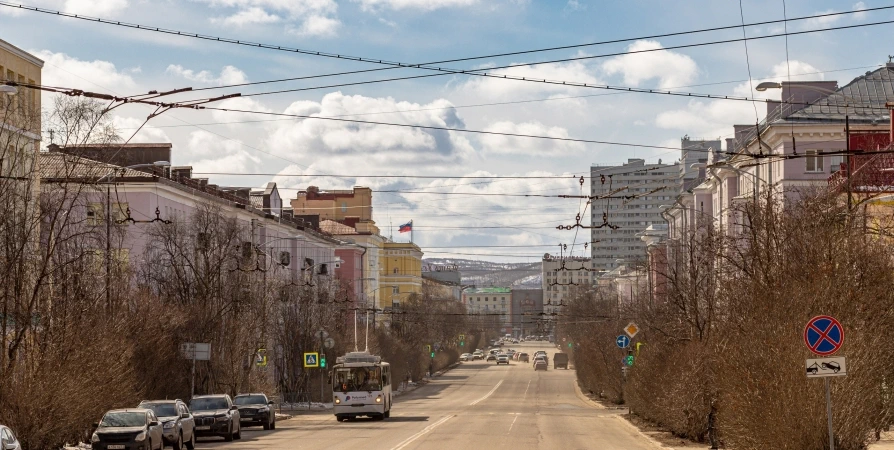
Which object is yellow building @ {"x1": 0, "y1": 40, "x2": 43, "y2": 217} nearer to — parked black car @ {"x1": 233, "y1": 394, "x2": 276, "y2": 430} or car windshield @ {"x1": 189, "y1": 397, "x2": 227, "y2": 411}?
car windshield @ {"x1": 189, "y1": 397, "x2": 227, "y2": 411}

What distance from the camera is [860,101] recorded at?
64625 mm

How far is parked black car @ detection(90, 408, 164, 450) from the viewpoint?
30578 millimetres

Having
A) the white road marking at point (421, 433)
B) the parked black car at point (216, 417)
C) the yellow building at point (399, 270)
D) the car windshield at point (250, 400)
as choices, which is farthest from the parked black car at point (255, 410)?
the yellow building at point (399, 270)

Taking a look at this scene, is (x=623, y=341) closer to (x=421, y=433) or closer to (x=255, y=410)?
(x=421, y=433)

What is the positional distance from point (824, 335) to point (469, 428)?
26.6 metres

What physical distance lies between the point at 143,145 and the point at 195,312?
24.1m

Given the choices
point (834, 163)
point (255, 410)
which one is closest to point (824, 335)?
point (255, 410)

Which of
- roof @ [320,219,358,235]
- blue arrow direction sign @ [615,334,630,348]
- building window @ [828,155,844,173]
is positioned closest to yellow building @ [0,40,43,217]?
blue arrow direction sign @ [615,334,630,348]

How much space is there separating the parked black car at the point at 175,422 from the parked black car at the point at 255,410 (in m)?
9.91

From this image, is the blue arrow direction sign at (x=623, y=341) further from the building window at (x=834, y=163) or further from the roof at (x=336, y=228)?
the roof at (x=336, y=228)

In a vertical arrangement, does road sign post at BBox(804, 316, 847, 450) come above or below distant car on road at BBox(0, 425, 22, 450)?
above

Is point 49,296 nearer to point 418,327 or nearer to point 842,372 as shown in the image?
Result: point 842,372

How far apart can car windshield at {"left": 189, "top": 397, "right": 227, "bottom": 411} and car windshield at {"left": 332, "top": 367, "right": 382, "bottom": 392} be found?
1366 centimetres

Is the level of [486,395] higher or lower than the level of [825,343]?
lower
